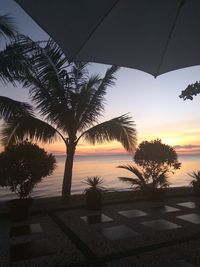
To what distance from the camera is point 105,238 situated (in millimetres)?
4875

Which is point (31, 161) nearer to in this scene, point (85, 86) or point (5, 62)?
point (5, 62)

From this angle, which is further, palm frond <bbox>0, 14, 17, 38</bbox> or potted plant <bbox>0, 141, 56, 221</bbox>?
potted plant <bbox>0, 141, 56, 221</bbox>

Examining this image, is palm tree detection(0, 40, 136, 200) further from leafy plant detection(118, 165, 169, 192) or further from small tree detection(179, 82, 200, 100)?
small tree detection(179, 82, 200, 100)

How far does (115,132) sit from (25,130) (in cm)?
330

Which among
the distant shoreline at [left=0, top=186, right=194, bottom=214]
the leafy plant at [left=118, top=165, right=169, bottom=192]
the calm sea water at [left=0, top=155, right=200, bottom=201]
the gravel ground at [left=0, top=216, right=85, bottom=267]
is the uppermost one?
the leafy plant at [left=118, top=165, right=169, bottom=192]

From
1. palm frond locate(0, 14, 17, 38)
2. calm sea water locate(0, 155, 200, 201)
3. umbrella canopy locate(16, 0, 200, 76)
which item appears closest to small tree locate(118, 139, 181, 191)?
palm frond locate(0, 14, 17, 38)

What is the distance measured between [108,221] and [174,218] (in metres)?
1.79

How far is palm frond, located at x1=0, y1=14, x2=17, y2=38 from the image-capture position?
20.4ft

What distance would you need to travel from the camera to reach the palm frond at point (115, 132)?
9.15 m

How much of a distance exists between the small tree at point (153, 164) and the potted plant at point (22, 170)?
382 cm

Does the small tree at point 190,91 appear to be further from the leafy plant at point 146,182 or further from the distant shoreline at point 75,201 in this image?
the leafy plant at point 146,182

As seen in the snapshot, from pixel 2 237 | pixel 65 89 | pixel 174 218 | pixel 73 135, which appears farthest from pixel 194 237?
pixel 65 89

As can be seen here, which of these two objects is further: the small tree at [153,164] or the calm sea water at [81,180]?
the calm sea water at [81,180]

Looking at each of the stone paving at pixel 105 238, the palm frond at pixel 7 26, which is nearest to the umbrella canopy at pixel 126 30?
the stone paving at pixel 105 238
